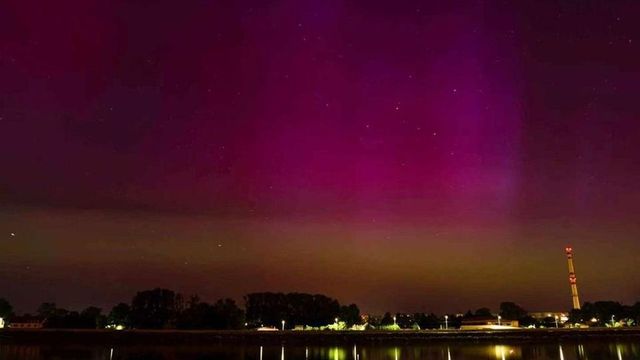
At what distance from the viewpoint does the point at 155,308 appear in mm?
133750

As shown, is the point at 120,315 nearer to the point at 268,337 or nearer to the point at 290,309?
the point at 290,309

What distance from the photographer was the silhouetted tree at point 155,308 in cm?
12562

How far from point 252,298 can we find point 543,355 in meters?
92.5

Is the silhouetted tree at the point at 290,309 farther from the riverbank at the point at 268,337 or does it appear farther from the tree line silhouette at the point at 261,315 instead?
the riverbank at the point at 268,337

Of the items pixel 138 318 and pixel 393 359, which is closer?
pixel 393 359

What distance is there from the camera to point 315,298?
473ft

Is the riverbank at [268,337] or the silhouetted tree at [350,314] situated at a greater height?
the silhouetted tree at [350,314]

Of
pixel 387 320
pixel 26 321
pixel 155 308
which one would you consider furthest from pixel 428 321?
pixel 26 321

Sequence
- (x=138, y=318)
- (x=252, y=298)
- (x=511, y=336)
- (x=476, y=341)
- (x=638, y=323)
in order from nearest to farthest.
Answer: (x=476, y=341) → (x=511, y=336) → (x=138, y=318) → (x=252, y=298) → (x=638, y=323)

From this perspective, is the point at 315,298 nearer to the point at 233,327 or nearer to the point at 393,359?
the point at 233,327

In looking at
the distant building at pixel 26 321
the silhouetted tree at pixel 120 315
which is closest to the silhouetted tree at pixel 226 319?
the silhouetted tree at pixel 120 315

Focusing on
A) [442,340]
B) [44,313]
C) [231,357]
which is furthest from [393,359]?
[44,313]

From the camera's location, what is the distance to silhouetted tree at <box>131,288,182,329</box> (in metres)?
126

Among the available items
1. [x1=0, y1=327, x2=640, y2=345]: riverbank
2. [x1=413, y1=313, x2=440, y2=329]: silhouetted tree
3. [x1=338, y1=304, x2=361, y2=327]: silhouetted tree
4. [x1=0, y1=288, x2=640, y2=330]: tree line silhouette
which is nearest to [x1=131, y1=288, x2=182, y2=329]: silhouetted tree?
[x1=0, y1=288, x2=640, y2=330]: tree line silhouette
